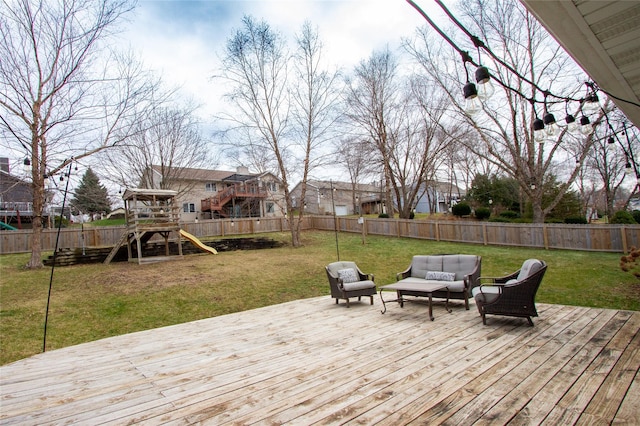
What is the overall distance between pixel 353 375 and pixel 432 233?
14.7 metres

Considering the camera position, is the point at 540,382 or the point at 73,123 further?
the point at 73,123

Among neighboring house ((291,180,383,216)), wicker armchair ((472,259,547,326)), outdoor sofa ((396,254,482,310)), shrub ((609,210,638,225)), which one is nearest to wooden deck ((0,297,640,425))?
wicker armchair ((472,259,547,326))

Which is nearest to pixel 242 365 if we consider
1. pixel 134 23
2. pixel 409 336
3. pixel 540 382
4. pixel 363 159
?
pixel 409 336

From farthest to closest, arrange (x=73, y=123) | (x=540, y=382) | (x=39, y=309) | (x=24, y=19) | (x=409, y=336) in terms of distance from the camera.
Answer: (x=73, y=123) < (x=24, y=19) < (x=39, y=309) < (x=409, y=336) < (x=540, y=382)

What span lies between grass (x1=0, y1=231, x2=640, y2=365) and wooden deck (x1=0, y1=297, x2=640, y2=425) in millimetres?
1709

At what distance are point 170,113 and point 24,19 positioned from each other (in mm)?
7547

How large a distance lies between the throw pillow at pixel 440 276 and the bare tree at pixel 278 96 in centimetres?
1072

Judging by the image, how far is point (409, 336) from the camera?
4172 millimetres

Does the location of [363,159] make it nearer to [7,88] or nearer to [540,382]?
[7,88]

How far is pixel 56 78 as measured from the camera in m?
9.98

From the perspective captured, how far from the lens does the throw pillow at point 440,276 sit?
6000 mm

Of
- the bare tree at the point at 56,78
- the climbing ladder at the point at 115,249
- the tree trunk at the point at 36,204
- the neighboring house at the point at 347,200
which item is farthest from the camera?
the neighboring house at the point at 347,200

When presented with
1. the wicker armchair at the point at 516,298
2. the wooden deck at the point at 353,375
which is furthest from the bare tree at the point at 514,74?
the wooden deck at the point at 353,375

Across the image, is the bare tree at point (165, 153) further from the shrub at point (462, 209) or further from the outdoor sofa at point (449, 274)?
the shrub at point (462, 209)
